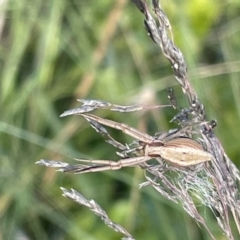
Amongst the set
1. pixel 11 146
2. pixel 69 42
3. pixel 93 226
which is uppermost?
pixel 69 42

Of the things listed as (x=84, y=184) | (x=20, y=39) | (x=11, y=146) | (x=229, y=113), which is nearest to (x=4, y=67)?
(x=20, y=39)

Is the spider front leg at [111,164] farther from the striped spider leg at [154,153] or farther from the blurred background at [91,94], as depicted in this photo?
the blurred background at [91,94]

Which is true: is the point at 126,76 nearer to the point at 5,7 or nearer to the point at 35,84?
the point at 35,84

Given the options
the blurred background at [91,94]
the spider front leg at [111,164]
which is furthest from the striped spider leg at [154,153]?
the blurred background at [91,94]

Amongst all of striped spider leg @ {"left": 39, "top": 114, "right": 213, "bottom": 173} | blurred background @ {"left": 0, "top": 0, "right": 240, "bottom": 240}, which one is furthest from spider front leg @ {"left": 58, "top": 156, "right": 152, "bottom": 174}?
blurred background @ {"left": 0, "top": 0, "right": 240, "bottom": 240}

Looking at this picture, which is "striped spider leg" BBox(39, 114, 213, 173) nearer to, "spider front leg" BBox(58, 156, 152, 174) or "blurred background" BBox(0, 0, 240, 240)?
"spider front leg" BBox(58, 156, 152, 174)

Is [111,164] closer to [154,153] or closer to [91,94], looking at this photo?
[154,153]

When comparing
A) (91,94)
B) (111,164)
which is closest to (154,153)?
(111,164)

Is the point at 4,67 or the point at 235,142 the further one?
the point at 4,67
